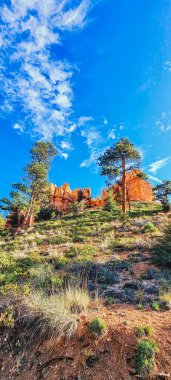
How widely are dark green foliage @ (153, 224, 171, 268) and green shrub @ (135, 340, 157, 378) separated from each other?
18.5 feet

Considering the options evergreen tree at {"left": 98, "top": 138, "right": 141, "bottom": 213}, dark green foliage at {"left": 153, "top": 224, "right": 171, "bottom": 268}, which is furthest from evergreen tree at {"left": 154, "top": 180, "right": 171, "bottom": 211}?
dark green foliage at {"left": 153, "top": 224, "right": 171, "bottom": 268}

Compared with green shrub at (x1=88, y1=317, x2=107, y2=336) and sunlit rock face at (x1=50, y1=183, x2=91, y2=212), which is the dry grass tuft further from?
sunlit rock face at (x1=50, y1=183, x2=91, y2=212)

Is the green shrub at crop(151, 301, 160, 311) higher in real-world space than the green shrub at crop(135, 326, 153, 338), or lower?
higher

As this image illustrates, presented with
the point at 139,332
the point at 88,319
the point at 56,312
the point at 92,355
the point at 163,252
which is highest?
the point at 163,252

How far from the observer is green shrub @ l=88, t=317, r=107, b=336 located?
458 cm

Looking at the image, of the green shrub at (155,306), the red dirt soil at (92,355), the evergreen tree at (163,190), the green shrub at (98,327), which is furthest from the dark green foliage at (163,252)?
the evergreen tree at (163,190)

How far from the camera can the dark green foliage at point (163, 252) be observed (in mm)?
9465

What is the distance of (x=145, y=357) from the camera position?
394 cm

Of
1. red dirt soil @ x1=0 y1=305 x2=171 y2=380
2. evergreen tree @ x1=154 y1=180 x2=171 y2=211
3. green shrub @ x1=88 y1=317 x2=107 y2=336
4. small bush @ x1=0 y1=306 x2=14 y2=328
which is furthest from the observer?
evergreen tree @ x1=154 y1=180 x2=171 y2=211

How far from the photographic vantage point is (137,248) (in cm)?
1233

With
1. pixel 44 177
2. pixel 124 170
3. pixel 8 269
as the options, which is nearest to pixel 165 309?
pixel 8 269

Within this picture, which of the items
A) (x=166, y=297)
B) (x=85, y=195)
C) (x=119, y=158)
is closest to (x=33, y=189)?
(x=119, y=158)

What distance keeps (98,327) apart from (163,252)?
21.1 feet

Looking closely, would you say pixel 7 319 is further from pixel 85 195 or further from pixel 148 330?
pixel 85 195
